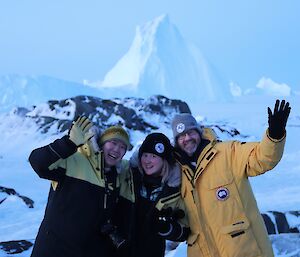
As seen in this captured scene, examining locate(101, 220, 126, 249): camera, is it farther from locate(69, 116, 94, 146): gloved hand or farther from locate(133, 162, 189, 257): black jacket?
locate(69, 116, 94, 146): gloved hand

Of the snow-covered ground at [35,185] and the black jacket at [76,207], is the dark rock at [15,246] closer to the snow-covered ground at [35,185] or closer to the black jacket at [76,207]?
the snow-covered ground at [35,185]

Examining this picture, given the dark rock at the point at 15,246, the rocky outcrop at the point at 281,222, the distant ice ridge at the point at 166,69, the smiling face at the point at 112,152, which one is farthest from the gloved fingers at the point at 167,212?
the distant ice ridge at the point at 166,69

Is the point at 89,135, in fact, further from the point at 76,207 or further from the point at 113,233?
the point at 113,233

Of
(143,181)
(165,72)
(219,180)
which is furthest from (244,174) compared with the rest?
(165,72)

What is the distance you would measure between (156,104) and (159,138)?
1665cm

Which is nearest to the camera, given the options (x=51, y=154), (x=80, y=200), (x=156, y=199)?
(x=51, y=154)

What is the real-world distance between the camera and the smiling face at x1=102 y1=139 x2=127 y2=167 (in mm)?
345

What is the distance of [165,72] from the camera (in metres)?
44.1

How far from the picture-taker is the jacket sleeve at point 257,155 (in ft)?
7.89

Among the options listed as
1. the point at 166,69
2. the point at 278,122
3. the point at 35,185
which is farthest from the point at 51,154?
the point at 166,69

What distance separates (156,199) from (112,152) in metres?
0.38

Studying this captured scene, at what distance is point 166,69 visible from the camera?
44.3m

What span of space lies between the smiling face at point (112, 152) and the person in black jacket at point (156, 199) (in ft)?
0.44

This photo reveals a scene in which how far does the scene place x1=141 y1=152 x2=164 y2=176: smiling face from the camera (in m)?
2.76
